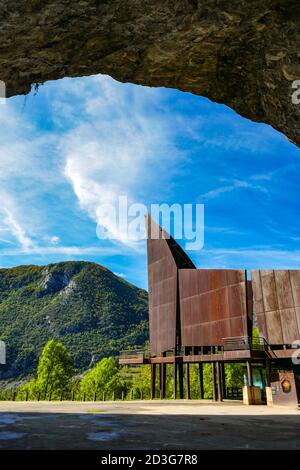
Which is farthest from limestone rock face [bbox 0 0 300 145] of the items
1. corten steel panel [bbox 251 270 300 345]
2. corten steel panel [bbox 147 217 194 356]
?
corten steel panel [bbox 147 217 194 356]

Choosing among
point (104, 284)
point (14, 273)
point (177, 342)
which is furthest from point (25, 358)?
point (177, 342)

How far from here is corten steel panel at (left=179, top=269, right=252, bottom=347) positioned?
26344mm

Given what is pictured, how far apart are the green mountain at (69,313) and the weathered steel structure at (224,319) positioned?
97.4 m

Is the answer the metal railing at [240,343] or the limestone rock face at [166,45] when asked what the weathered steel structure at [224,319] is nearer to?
the metal railing at [240,343]

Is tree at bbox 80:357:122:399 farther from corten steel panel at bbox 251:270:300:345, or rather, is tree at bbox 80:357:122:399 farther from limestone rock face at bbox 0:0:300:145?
limestone rock face at bbox 0:0:300:145

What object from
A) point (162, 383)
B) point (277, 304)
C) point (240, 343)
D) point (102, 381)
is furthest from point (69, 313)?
point (277, 304)

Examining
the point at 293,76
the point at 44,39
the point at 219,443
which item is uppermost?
the point at 44,39

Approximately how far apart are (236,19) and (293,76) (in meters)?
2.07

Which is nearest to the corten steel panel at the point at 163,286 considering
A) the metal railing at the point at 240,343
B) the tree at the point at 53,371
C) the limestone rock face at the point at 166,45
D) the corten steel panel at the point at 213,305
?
the corten steel panel at the point at 213,305

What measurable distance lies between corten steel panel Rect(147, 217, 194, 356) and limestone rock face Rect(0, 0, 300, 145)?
2174 centimetres

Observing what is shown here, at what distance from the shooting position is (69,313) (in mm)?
150875

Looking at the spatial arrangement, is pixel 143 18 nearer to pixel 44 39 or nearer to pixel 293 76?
pixel 44 39
